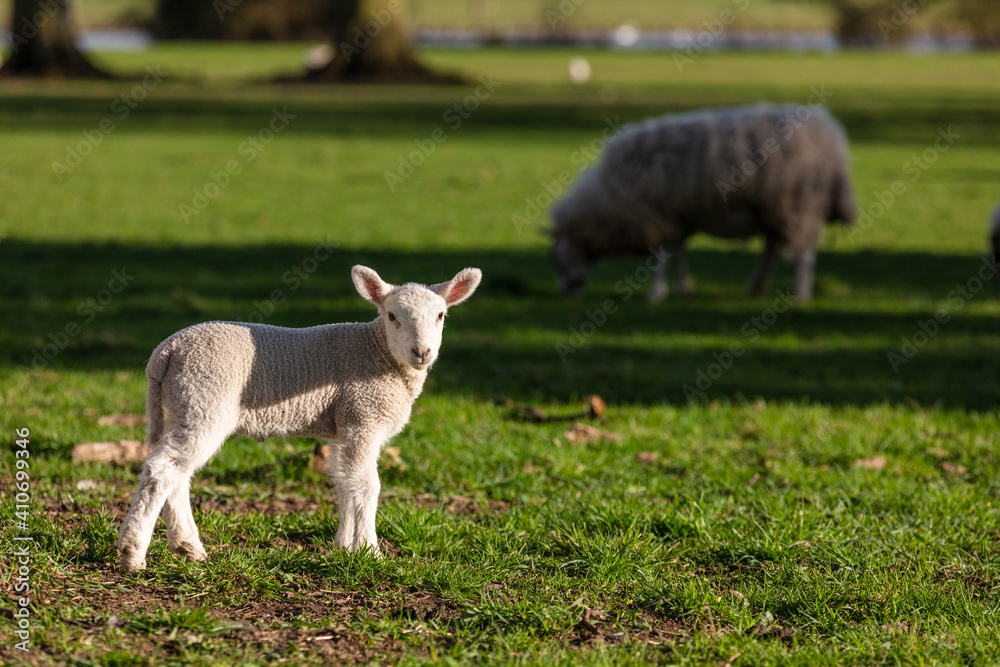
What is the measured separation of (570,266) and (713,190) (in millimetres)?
1749

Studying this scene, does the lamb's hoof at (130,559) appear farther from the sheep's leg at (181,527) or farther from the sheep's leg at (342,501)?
the sheep's leg at (342,501)

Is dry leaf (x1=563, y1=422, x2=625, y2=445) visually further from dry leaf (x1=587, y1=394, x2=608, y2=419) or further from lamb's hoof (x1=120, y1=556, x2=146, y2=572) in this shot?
lamb's hoof (x1=120, y1=556, x2=146, y2=572)

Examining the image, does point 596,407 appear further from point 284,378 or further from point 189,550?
point 189,550

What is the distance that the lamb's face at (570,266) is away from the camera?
38.9ft

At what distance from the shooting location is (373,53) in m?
37.4

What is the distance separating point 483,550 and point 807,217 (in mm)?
8075

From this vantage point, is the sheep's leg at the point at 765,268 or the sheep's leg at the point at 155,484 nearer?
the sheep's leg at the point at 155,484

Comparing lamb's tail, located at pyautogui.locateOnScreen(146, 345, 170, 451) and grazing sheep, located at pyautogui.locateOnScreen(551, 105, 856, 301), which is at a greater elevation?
lamb's tail, located at pyautogui.locateOnScreen(146, 345, 170, 451)

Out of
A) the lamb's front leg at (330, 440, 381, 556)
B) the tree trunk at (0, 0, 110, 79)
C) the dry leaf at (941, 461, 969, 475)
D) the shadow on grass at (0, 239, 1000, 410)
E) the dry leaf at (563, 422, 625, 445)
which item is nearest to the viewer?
the lamb's front leg at (330, 440, 381, 556)

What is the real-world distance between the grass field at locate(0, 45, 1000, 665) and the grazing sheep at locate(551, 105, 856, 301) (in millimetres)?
577

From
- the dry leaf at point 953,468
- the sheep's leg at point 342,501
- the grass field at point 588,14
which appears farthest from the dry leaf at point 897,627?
the grass field at point 588,14

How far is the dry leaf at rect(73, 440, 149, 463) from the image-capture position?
5.68m

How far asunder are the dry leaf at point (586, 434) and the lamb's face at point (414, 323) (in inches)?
99.8

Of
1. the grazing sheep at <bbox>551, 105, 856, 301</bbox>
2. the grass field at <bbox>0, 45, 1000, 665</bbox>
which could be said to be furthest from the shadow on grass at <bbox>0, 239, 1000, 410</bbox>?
the grazing sheep at <bbox>551, 105, 856, 301</bbox>
